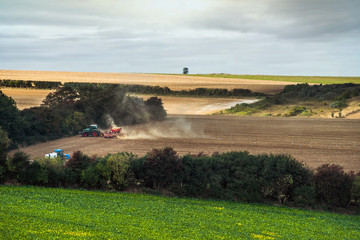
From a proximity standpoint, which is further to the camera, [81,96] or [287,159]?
[81,96]

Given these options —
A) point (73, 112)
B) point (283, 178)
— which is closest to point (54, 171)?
point (283, 178)

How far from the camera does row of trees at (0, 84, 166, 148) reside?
184ft

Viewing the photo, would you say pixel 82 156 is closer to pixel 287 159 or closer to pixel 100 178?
pixel 100 178

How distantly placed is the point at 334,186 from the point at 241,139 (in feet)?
105

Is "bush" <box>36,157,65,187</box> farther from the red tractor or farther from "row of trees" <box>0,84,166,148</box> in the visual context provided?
Answer: the red tractor

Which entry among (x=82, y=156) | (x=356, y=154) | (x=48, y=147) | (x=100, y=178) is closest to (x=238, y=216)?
(x=100, y=178)

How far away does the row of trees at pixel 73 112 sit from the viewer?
5597 centimetres

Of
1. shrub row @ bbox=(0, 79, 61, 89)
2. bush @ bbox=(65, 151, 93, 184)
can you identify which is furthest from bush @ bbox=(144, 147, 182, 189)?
shrub row @ bbox=(0, 79, 61, 89)

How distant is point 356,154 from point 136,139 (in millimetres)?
29759

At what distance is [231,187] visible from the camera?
32281mm

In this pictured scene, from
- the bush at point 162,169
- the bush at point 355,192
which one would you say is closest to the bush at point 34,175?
the bush at point 162,169

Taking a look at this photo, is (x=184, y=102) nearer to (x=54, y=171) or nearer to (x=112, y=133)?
(x=112, y=133)

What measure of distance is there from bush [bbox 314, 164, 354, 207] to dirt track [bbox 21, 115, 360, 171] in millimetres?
12049

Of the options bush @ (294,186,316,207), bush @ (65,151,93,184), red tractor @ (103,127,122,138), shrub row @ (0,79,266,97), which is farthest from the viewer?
shrub row @ (0,79,266,97)
